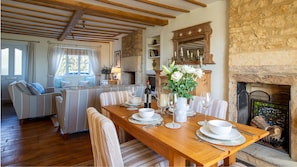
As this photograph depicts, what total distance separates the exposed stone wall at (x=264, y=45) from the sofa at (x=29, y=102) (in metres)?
3.75

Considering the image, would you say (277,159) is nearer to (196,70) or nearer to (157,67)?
(196,70)

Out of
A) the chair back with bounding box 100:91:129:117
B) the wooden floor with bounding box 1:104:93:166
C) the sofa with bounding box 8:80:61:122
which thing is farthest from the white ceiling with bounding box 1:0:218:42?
the wooden floor with bounding box 1:104:93:166

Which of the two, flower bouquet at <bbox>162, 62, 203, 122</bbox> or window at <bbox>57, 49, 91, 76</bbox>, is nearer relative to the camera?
flower bouquet at <bbox>162, 62, 203, 122</bbox>

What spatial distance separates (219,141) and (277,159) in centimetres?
172

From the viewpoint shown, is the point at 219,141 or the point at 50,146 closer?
the point at 219,141

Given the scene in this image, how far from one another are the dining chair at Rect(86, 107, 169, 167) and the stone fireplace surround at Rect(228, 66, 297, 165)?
1.81 meters

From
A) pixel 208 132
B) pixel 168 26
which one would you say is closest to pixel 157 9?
pixel 168 26

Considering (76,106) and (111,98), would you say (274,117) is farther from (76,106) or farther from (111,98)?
(76,106)

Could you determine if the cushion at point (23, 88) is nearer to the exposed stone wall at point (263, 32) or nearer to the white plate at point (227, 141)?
the white plate at point (227, 141)

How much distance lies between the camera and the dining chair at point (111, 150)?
1092 millimetres

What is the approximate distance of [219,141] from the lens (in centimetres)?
110

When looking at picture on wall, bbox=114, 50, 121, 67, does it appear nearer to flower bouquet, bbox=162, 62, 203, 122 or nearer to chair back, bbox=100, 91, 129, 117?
chair back, bbox=100, 91, 129, 117

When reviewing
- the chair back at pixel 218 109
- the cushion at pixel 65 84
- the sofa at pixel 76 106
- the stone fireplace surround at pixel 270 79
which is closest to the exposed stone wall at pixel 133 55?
the cushion at pixel 65 84

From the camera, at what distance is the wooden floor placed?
2.28 meters
